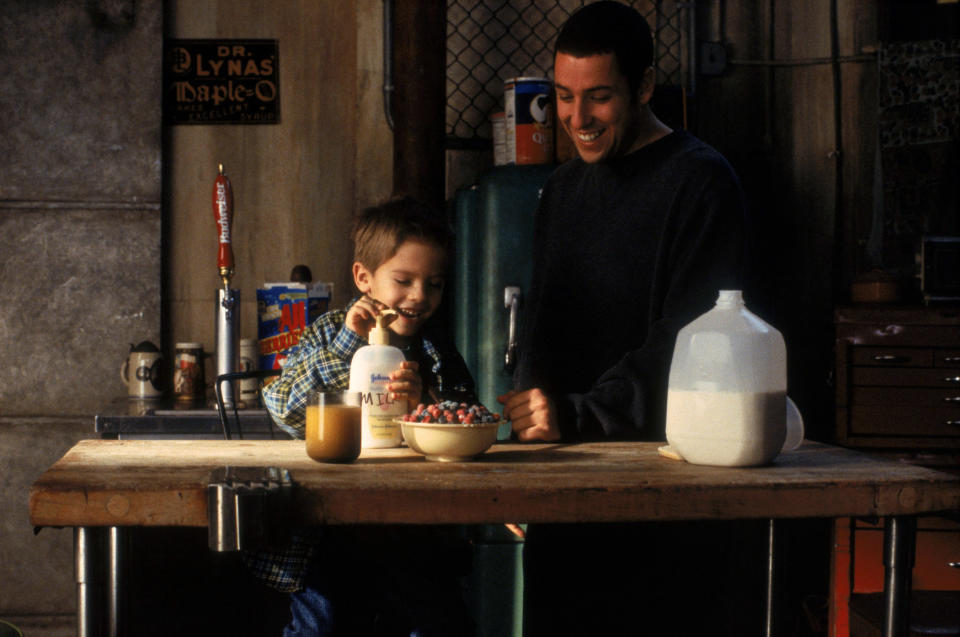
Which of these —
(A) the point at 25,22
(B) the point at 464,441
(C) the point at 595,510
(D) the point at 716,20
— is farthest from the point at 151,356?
(D) the point at 716,20

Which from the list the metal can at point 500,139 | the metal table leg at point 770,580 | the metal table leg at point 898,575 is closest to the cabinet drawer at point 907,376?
the metal can at point 500,139

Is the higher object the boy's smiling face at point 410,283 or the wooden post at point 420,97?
the wooden post at point 420,97

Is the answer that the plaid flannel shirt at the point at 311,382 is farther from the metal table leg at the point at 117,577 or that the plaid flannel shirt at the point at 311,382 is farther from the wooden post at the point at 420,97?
the wooden post at the point at 420,97

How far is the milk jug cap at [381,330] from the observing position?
144cm

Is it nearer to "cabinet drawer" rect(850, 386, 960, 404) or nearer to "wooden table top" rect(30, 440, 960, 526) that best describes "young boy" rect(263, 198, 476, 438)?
"wooden table top" rect(30, 440, 960, 526)

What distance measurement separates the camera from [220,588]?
2.69 meters

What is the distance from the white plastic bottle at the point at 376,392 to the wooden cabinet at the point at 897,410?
1855 mm

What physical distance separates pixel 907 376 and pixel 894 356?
2.9 inches

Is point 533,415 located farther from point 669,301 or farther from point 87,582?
point 87,582

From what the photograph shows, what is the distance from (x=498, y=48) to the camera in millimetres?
3369

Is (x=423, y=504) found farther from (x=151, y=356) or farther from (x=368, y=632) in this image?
(x=151, y=356)

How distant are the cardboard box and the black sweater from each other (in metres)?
1.15

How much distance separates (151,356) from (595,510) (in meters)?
2.06

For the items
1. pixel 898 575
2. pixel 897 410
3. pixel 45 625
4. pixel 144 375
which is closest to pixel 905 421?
pixel 897 410
